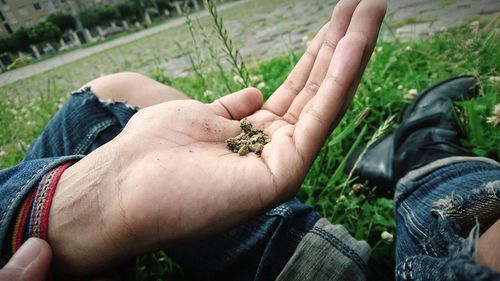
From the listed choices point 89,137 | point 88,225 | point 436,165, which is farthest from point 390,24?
point 88,225

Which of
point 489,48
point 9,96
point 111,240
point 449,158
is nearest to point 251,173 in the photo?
point 111,240

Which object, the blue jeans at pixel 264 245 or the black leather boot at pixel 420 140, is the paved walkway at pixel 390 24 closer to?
the black leather boot at pixel 420 140

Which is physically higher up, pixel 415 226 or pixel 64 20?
pixel 64 20

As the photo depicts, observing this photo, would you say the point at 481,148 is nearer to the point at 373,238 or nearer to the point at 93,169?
the point at 373,238

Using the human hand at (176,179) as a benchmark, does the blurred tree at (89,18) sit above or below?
above

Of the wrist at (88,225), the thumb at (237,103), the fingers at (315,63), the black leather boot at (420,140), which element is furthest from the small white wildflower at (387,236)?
the wrist at (88,225)

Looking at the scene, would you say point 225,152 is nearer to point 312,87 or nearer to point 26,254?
point 312,87

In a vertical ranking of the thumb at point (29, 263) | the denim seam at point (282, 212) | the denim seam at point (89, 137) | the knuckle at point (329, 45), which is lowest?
the denim seam at point (282, 212)
